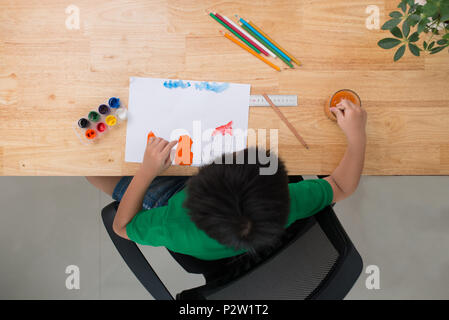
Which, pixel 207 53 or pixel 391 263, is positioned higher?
pixel 207 53

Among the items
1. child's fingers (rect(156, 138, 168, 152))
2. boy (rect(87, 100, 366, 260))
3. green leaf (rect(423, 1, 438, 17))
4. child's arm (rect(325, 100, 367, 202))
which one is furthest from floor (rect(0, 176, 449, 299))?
green leaf (rect(423, 1, 438, 17))

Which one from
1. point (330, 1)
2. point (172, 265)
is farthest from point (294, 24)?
point (172, 265)

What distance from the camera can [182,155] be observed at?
0.89m

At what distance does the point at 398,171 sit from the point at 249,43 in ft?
1.91

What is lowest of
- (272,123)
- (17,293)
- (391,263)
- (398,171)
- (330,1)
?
(17,293)

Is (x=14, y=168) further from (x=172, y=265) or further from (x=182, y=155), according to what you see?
(x=172, y=265)

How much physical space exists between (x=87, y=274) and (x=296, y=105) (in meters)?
1.28

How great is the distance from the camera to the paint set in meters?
0.85

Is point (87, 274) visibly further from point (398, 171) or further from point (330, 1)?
point (330, 1)

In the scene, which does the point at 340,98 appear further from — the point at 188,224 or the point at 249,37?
the point at 188,224

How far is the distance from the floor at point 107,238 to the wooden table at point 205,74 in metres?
0.63

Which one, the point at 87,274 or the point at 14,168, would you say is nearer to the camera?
the point at 14,168

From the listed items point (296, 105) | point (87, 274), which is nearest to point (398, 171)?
point (296, 105)

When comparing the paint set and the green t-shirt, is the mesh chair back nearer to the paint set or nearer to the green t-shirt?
the green t-shirt
